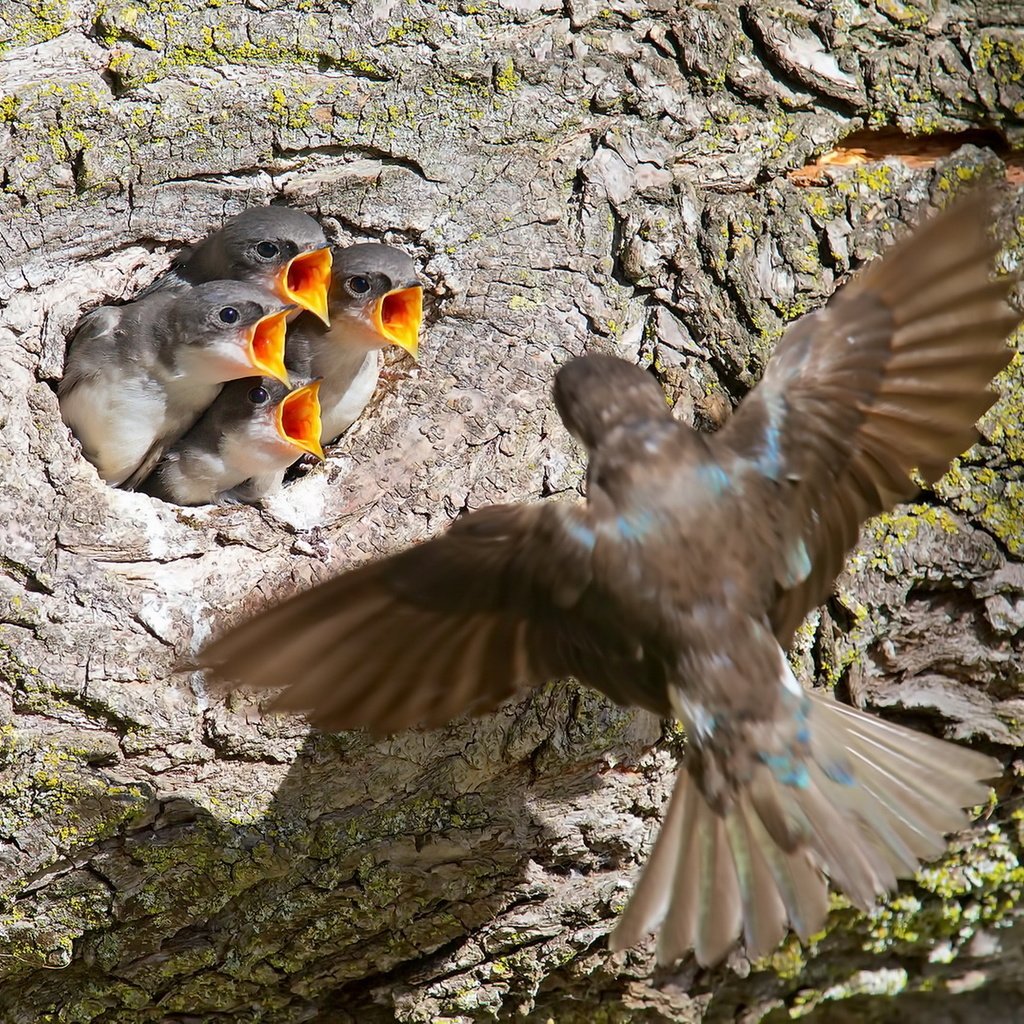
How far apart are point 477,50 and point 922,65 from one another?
3.17 feet

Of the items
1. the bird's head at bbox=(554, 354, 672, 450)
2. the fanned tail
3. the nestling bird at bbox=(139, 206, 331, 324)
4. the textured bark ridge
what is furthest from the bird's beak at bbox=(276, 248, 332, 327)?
the fanned tail

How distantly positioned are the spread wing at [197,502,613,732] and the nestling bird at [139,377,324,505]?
3.50 feet

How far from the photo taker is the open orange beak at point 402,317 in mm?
2762

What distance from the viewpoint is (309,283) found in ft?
10.2

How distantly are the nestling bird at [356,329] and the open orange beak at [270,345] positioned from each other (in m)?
0.13

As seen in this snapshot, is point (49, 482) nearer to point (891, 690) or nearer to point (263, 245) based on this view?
point (263, 245)

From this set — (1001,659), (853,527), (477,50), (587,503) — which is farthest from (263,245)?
(1001,659)

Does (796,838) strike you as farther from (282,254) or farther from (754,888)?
(282,254)

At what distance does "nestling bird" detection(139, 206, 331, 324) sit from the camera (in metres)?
2.73

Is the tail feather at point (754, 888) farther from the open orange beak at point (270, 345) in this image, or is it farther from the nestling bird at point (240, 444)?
the open orange beak at point (270, 345)

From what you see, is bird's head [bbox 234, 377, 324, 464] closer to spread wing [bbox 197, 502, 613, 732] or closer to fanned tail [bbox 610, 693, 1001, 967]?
spread wing [bbox 197, 502, 613, 732]

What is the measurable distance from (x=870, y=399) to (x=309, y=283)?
4.87 feet

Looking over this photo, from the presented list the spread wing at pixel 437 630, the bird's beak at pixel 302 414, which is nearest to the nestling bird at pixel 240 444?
the bird's beak at pixel 302 414

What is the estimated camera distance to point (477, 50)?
269 cm
